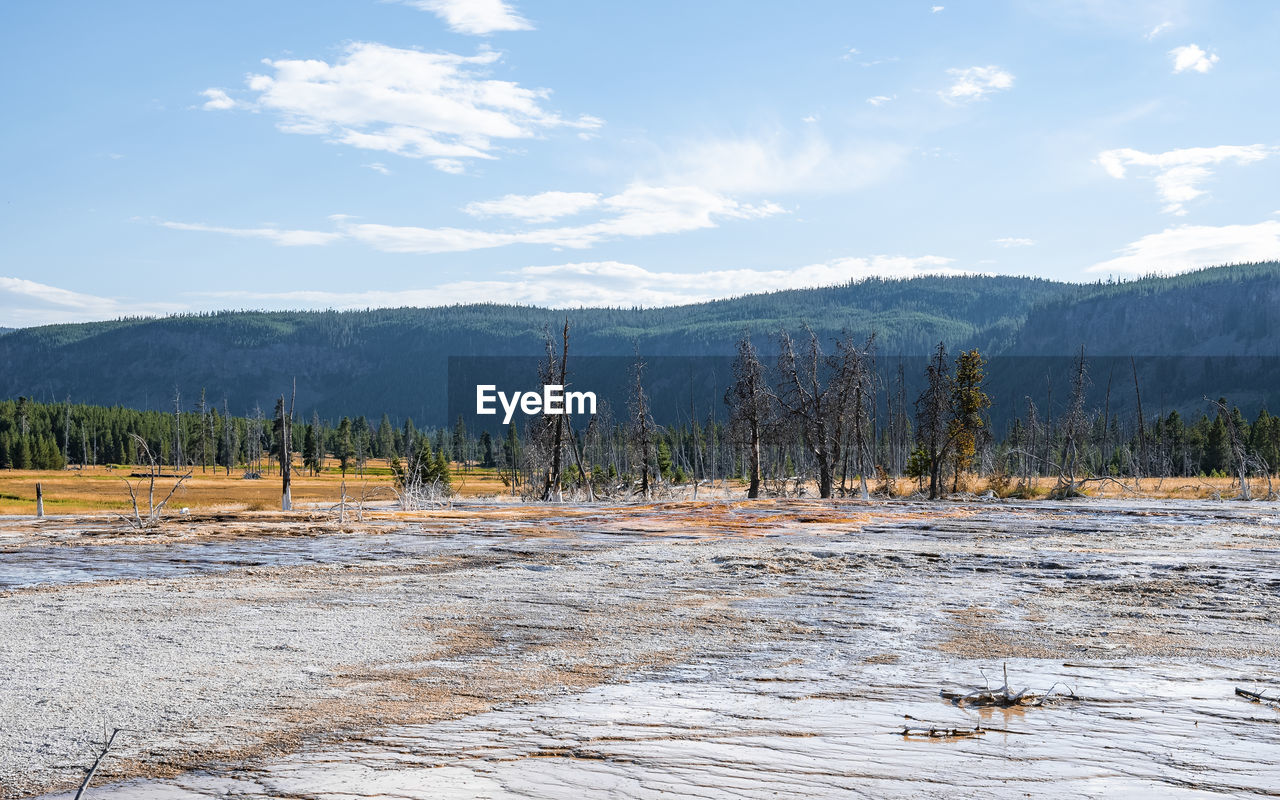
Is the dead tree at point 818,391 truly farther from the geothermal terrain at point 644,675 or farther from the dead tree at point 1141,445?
the geothermal terrain at point 644,675

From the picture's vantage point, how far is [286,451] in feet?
114

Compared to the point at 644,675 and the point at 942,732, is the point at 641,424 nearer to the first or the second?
the point at 644,675

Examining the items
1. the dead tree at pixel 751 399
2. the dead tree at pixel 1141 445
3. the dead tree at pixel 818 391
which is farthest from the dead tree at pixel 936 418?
the dead tree at pixel 1141 445

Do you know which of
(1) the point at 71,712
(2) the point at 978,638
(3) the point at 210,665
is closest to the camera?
(1) the point at 71,712

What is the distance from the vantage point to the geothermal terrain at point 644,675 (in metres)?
6.19

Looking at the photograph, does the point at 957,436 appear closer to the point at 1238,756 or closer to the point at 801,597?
the point at 801,597

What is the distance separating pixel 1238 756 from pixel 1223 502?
127 ft

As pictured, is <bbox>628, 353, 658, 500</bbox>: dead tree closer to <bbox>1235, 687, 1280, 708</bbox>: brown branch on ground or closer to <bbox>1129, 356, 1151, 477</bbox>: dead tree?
<bbox>1129, 356, 1151, 477</bbox>: dead tree

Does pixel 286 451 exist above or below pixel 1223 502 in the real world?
above

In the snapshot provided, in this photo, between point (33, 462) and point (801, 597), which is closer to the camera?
point (801, 597)

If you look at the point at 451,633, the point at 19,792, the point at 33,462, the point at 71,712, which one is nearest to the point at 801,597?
the point at 451,633

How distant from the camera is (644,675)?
8.99m

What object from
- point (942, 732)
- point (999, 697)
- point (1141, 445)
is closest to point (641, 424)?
point (1141, 445)

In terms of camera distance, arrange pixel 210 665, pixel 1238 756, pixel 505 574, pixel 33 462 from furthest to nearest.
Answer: pixel 33 462, pixel 505 574, pixel 210 665, pixel 1238 756
